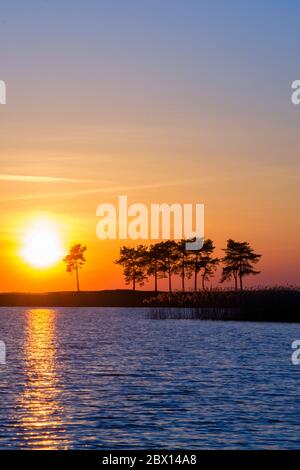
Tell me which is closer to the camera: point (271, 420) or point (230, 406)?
point (271, 420)

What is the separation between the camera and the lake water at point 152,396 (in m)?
26.6

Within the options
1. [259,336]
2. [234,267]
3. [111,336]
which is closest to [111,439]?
[259,336]

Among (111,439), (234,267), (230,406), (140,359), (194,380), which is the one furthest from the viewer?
(234,267)

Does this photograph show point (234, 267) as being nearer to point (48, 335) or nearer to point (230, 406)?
point (48, 335)

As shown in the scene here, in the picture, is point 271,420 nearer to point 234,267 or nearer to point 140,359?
point 140,359

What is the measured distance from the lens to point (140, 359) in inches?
2110

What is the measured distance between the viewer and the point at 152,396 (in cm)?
3553

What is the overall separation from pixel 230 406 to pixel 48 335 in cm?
5478

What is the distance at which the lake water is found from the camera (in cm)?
2658
